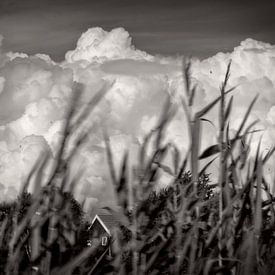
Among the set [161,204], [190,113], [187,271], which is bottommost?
[187,271]

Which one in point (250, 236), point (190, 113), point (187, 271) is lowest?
point (187, 271)

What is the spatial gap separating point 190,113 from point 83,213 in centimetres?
69

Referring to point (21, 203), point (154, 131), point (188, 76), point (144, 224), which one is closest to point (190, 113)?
point (188, 76)

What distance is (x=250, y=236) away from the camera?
215 cm

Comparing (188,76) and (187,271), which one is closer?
(187,271)

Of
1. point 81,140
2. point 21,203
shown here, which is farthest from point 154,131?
point 21,203

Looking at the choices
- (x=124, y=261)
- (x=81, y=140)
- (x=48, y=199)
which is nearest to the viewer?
(x=81, y=140)

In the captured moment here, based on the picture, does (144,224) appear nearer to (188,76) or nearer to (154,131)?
(154,131)

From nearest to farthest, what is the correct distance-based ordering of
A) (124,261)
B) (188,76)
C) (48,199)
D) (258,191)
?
(48,199)
(124,261)
(258,191)
(188,76)

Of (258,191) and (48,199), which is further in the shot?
(258,191)

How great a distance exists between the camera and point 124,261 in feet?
6.65

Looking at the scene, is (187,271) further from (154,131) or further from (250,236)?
(154,131)

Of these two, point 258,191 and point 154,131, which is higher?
point 154,131

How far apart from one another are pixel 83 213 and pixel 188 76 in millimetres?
785
